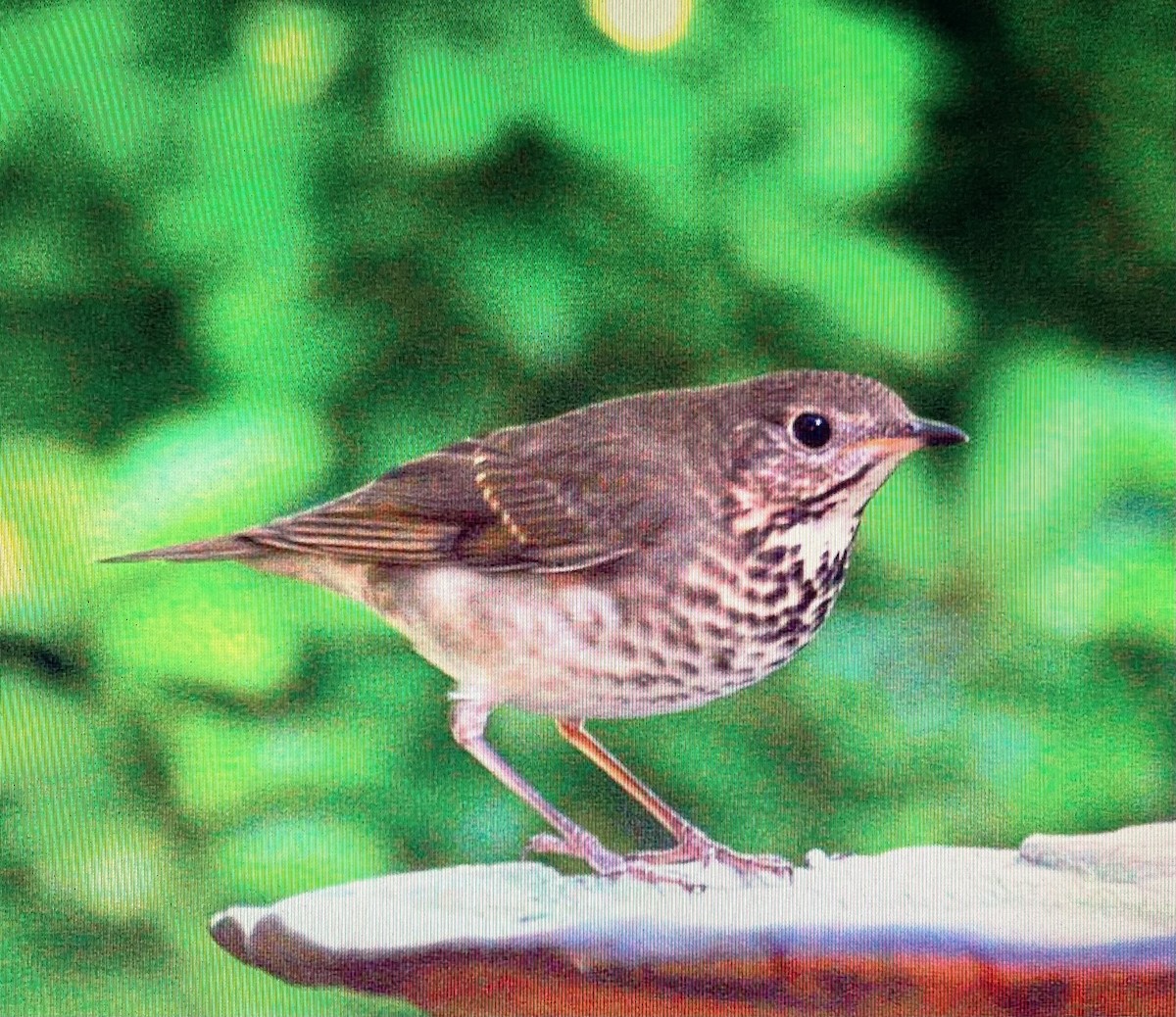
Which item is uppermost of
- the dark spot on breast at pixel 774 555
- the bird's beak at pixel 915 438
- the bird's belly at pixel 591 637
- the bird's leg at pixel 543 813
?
the bird's beak at pixel 915 438

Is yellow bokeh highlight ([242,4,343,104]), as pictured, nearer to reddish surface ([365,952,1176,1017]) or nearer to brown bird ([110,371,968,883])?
brown bird ([110,371,968,883])

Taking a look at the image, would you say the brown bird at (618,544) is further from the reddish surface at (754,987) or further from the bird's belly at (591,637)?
the reddish surface at (754,987)

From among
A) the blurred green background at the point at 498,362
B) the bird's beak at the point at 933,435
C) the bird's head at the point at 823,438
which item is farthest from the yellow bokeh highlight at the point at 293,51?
the bird's beak at the point at 933,435

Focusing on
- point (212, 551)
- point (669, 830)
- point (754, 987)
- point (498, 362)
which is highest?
point (498, 362)

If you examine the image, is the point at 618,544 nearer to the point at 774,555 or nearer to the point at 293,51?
the point at 774,555

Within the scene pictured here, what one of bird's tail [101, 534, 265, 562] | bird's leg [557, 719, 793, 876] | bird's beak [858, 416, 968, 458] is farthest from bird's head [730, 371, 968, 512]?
bird's tail [101, 534, 265, 562]

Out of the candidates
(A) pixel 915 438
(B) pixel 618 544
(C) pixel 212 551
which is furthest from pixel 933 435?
(C) pixel 212 551
